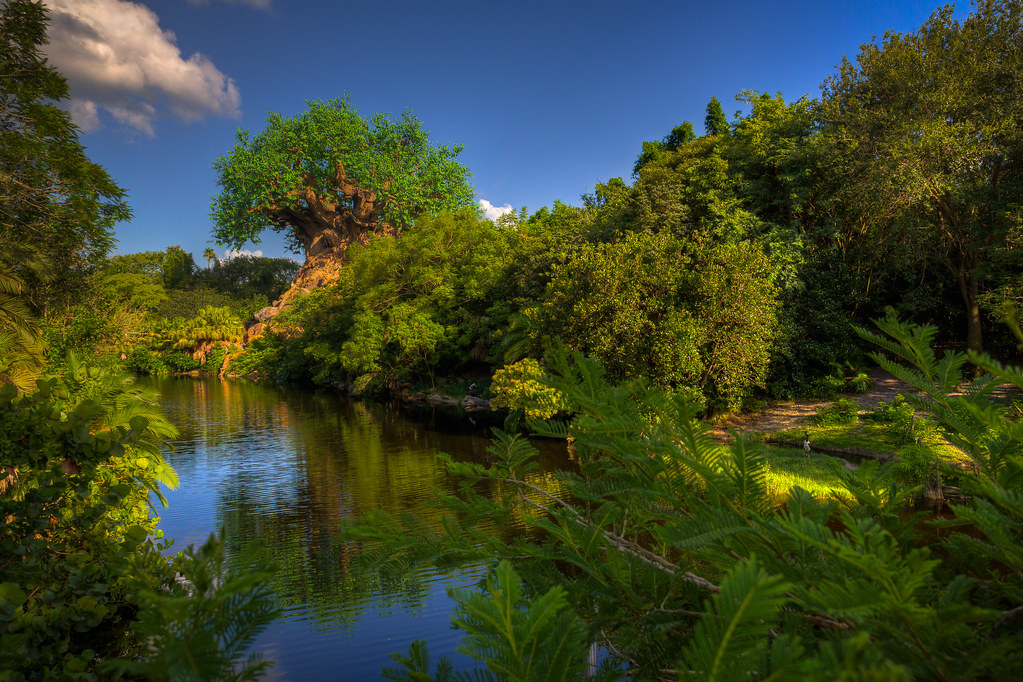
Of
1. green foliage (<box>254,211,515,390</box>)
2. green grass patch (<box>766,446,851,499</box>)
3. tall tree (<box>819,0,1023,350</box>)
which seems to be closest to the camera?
green grass patch (<box>766,446,851,499</box>)

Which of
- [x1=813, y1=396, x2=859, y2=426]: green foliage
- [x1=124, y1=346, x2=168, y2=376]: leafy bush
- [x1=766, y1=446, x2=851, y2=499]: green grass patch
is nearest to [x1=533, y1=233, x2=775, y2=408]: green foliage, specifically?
[x1=813, y1=396, x2=859, y2=426]: green foliage

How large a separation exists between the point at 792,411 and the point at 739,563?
14.9 metres

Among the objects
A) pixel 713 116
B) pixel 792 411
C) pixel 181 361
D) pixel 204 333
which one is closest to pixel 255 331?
A: pixel 204 333

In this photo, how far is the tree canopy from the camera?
38938 millimetres

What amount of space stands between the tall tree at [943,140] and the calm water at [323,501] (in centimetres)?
975

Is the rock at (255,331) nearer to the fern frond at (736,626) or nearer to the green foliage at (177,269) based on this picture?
the green foliage at (177,269)

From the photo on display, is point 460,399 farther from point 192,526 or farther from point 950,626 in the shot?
point 950,626

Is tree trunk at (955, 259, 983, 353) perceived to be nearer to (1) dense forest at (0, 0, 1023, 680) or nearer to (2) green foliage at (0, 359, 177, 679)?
(1) dense forest at (0, 0, 1023, 680)

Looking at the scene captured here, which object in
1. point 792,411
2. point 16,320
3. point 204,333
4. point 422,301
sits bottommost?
point 792,411

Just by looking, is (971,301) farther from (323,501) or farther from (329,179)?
(329,179)

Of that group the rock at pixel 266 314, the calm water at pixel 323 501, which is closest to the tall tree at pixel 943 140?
the calm water at pixel 323 501

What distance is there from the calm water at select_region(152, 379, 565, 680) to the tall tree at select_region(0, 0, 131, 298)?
5.72 meters

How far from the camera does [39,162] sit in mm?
11617

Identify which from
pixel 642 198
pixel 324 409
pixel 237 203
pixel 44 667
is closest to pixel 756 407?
pixel 642 198
